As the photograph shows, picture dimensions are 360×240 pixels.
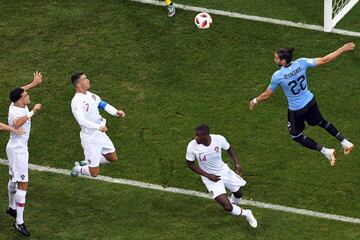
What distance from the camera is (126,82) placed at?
18703 millimetres

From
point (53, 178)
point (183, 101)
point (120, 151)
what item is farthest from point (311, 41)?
point (53, 178)

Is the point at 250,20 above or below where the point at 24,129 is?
above

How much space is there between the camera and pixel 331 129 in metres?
16.2

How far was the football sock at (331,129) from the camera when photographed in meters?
16.2

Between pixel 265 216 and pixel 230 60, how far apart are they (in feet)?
14.6

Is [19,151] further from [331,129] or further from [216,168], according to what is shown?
[331,129]

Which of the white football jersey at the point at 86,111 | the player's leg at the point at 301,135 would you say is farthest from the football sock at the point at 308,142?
the white football jersey at the point at 86,111

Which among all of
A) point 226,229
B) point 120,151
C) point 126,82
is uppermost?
point 126,82

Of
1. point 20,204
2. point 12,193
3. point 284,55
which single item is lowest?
point 20,204

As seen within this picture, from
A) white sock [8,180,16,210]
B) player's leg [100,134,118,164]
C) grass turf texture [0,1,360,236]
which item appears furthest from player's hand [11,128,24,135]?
grass turf texture [0,1,360,236]

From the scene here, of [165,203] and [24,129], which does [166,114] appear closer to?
[165,203]

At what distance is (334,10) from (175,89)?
398 centimetres

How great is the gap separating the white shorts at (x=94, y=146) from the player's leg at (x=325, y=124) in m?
3.58

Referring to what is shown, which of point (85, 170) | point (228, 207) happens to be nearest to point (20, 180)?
point (85, 170)
